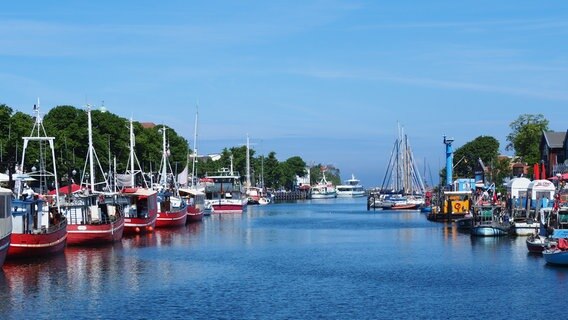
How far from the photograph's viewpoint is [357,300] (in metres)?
48.3

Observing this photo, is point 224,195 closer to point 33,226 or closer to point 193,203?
point 193,203

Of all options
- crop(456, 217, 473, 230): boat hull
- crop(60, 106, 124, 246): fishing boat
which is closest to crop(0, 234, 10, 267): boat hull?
crop(60, 106, 124, 246): fishing boat

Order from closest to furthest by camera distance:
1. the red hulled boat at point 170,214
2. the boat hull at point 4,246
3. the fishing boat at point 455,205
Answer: the boat hull at point 4,246
the red hulled boat at point 170,214
the fishing boat at point 455,205

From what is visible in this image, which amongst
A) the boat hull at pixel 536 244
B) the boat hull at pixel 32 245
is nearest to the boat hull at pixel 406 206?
the boat hull at pixel 536 244

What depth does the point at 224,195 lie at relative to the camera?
164 metres

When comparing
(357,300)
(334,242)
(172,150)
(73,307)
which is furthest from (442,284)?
(172,150)

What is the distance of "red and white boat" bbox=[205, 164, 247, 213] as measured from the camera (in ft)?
520

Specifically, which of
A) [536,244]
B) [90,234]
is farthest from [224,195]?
[536,244]

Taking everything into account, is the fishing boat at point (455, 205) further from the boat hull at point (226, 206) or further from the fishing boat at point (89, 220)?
the fishing boat at point (89, 220)

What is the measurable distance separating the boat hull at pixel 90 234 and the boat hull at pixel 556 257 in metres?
36.3

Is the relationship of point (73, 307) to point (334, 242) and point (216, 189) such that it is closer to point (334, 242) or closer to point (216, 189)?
point (334, 242)

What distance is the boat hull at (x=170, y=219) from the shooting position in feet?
355

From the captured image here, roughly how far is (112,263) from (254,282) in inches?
563

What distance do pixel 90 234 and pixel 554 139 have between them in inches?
3102
